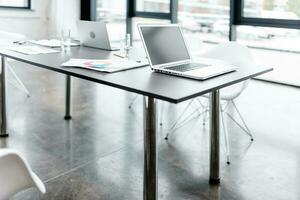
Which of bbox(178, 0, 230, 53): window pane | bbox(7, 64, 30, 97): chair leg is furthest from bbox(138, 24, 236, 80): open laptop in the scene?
bbox(178, 0, 230, 53): window pane

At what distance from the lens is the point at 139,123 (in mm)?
3561

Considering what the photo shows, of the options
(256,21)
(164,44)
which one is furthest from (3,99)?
(256,21)

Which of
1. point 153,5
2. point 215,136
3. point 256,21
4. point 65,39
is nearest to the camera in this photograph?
point 215,136

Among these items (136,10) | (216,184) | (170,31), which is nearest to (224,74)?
(170,31)

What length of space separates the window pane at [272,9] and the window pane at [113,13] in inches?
101

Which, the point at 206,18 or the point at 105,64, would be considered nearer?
the point at 105,64

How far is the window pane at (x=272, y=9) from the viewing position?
16.3ft

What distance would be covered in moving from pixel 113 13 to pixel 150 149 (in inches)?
235

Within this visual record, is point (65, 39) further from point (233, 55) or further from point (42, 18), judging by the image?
point (42, 18)

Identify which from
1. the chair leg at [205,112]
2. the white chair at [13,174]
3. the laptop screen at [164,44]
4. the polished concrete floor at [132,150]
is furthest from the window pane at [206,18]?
the white chair at [13,174]

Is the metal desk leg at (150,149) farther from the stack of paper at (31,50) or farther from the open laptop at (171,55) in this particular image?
the stack of paper at (31,50)

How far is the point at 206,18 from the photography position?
19.9 feet

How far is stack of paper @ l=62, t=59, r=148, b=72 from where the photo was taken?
209 centimetres

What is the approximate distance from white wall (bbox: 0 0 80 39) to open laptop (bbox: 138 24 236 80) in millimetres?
4934
